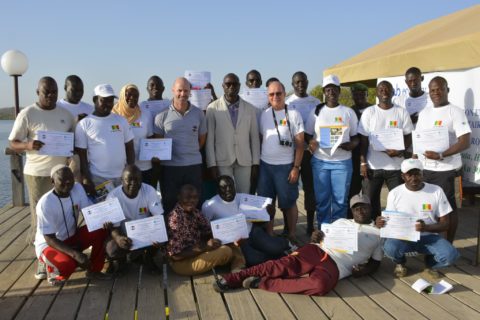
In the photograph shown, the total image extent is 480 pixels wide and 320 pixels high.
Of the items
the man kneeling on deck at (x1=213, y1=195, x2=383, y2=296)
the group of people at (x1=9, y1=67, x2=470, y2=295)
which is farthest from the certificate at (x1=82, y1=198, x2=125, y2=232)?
the man kneeling on deck at (x1=213, y1=195, x2=383, y2=296)

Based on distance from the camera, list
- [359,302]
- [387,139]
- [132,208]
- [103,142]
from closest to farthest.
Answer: [359,302] → [132,208] → [103,142] → [387,139]

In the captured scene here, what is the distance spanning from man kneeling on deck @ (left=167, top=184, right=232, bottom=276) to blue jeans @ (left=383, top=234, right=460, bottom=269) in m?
1.59

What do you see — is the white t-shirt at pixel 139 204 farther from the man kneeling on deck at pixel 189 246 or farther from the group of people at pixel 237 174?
the man kneeling on deck at pixel 189 246

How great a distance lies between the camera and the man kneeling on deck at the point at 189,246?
14.5 ft

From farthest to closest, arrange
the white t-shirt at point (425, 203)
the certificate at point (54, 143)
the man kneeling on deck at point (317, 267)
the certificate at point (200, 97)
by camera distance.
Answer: the certificate at point (200, 97) → the certificate at point (54, 143) → the white t-shirt at point (425, 203) → the man kneeling on deck at point (317, 267)

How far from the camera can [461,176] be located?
4.93 meters

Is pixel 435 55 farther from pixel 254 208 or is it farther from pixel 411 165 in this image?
pixel 254 208

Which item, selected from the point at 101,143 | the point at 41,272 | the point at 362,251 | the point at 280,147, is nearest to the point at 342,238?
the point at 362,251

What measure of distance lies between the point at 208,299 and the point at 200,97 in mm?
2811

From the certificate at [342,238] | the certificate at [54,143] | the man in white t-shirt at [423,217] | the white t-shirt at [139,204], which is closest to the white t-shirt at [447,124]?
the man in white t-shirt at [423,217]

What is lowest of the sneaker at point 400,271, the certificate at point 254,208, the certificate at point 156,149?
the sneaker at point 400,271

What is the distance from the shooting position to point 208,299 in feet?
12.8

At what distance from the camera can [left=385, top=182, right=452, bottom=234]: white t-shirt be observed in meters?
4.40

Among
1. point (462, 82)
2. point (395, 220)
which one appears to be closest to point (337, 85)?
point (462, 82)
